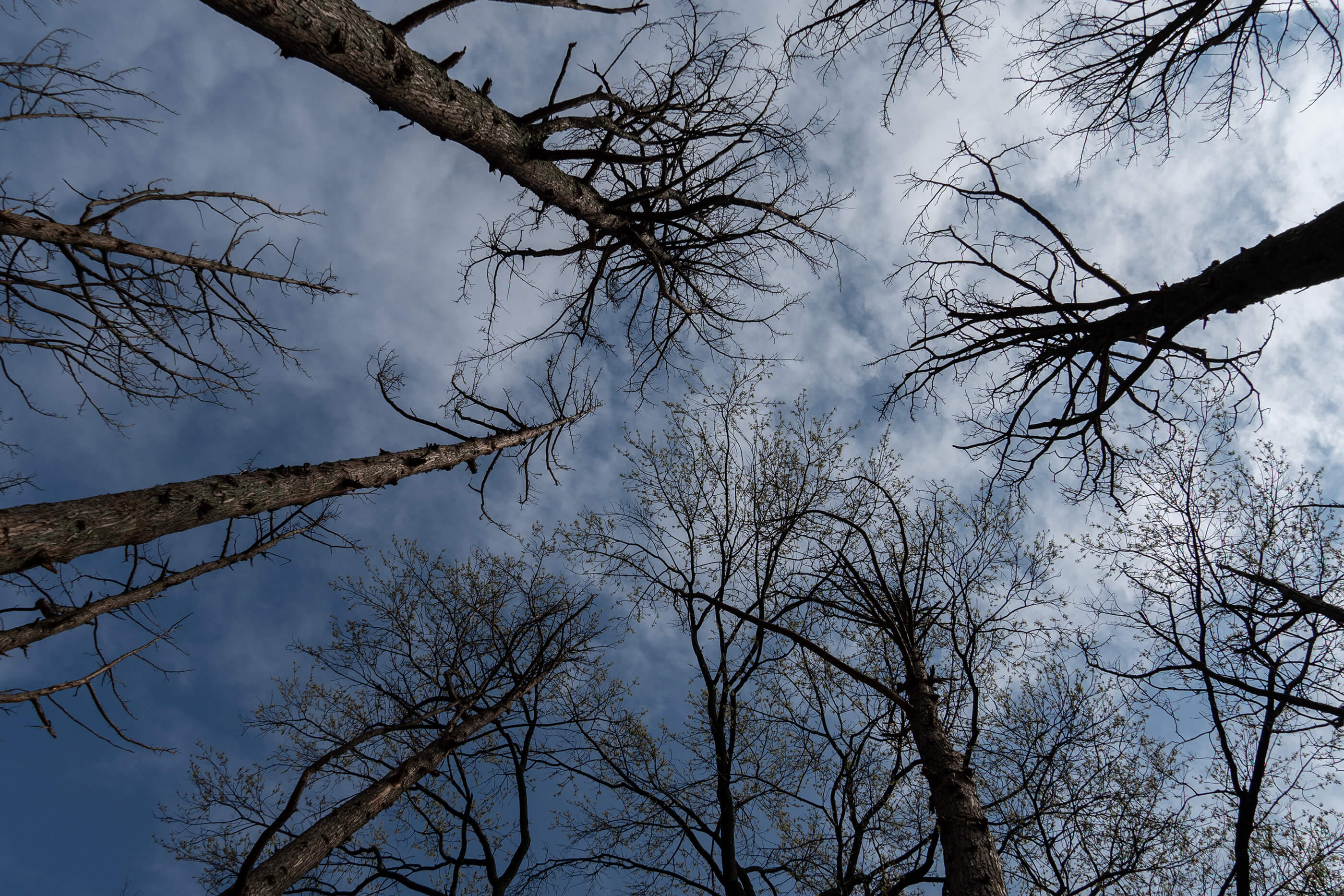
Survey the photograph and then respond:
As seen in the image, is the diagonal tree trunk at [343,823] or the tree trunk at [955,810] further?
the diagonal tree trunk at [343,823]

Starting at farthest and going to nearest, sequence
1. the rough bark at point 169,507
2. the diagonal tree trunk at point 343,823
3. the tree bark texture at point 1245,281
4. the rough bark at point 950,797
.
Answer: the diagonal tree trunk at point 343,823 < the rough bark at point 950,797 < the rough bark at point 169,507 < the tree bark texture at point 1245,281

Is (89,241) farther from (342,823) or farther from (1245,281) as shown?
(1245,281)

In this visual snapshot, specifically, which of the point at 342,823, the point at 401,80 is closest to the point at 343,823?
the point at 342,823

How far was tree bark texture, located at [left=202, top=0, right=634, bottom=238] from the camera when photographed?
10.2 ft

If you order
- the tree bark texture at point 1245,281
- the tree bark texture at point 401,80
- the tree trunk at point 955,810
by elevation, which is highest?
the tree bark texture at point 401,80

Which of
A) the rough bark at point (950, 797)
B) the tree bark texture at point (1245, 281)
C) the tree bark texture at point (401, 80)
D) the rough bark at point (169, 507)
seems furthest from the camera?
the rough bark at point (950, 797)

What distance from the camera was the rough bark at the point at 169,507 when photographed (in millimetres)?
2863

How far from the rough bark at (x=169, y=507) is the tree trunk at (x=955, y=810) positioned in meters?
4.59

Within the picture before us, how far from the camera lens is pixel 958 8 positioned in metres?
4.00

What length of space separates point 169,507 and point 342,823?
3.02 meters

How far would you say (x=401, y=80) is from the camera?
3621 millimetres

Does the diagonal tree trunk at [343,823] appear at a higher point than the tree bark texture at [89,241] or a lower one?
lower

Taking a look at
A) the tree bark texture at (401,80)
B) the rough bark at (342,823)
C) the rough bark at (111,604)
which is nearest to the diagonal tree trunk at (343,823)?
the rough bark at (342,823)

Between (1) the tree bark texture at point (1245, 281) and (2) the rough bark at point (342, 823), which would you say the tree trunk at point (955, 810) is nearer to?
(1) the tree bark texture at point (1245, 281)
